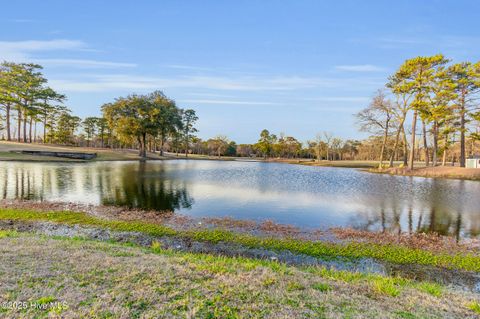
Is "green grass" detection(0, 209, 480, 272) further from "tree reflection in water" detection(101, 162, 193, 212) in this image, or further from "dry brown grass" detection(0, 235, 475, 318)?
"tree reflection in water" detection(101, 162, 193, 212)

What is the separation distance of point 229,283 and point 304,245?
160 inches

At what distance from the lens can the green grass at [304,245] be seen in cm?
672

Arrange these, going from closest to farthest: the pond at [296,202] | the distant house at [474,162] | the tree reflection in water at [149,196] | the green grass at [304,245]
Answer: the green grass at [304,245], the pond at [296,202], the tree reflection in water at [149,196], the distant house at [474,162]

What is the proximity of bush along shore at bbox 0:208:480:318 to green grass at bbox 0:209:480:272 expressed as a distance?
0.17 feet

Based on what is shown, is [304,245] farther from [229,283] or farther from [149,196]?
[149,196]

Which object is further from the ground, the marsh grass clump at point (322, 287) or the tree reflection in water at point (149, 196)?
the marsh grass clump at point (322, 287)

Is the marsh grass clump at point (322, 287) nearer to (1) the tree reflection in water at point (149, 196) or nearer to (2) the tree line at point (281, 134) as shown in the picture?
(1) the tree reflection in water at point (149, 196)

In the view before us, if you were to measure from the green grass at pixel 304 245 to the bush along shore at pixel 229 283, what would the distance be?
0.17 feet

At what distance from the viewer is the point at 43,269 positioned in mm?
4203

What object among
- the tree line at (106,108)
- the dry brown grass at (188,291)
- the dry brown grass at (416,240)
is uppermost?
the tree line at (106,108)

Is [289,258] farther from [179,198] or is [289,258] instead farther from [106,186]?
[106,186]

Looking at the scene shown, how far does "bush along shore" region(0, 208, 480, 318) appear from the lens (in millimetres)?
3338

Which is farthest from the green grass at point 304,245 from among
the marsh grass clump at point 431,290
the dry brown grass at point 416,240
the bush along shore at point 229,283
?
the marsh grass clump at point 431,290

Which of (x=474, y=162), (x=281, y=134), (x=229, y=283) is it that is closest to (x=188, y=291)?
(x=229, y=283)
